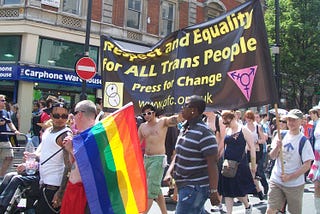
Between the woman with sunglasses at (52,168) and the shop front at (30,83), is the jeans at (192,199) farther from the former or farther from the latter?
the shop front at (30,83)

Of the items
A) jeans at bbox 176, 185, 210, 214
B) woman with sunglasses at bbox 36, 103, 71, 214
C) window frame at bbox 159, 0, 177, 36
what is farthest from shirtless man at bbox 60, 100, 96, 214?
window frame at bbox 159, 0, 177, 36

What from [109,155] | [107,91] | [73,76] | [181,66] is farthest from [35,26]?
[109,155]

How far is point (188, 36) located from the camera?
593 centimetres

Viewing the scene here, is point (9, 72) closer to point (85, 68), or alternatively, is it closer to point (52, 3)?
point (52, 3)

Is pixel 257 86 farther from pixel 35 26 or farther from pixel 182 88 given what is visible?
pixel 35 26

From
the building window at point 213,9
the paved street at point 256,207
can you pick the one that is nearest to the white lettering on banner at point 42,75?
the building window at point 213,9

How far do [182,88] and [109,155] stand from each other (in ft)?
7.08

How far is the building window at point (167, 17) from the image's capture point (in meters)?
25.0

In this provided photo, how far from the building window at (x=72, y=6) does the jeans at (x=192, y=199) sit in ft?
58.7

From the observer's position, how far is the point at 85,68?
1212 centimetres

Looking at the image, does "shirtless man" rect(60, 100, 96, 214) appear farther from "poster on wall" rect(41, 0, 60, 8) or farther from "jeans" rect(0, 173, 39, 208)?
"poster on wall" rect(41, 0, 60, 8)

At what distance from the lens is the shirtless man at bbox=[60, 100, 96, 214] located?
3.95 meters

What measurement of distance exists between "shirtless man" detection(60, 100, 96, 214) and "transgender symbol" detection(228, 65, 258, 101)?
1894mm

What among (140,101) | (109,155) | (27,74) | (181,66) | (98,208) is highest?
(27,74)
